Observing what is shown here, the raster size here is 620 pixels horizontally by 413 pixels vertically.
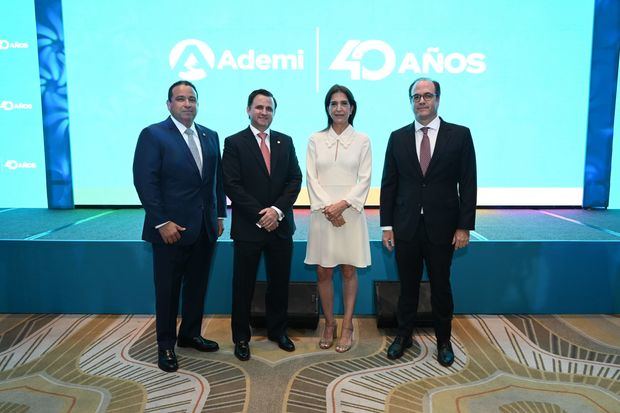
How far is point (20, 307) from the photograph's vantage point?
3.29 metres

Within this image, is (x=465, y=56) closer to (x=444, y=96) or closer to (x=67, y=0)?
(x=444, y=96)

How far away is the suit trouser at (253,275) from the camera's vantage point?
2580 mm

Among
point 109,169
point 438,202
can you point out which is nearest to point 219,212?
point 438,202

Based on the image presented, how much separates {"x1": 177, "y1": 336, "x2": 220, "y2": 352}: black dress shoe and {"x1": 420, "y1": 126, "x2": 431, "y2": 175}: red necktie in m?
1.59

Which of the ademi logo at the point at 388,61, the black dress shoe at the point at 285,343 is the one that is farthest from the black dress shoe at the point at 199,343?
the ademi logo at the point at 388,61

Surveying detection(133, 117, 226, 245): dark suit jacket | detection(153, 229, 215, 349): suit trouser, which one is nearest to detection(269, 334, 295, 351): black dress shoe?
detection(153, 229, 215, 349): suit trouser

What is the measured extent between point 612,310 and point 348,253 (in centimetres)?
210

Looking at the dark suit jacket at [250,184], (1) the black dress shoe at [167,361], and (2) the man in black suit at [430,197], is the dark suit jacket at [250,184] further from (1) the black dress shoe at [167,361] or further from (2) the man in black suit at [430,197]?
(1) the black dress shoe at [167,361]

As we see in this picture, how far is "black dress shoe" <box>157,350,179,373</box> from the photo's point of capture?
2.47 meters

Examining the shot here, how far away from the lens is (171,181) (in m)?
2.40

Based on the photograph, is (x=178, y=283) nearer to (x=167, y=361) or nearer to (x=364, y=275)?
(x=167, y=361)

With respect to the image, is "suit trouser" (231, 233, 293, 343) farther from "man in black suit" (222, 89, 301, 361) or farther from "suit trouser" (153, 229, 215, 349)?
"suit trouser" (153, 229, 215, 349)

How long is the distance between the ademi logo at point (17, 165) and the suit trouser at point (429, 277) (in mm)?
4448

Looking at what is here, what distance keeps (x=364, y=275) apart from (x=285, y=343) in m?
0.80
